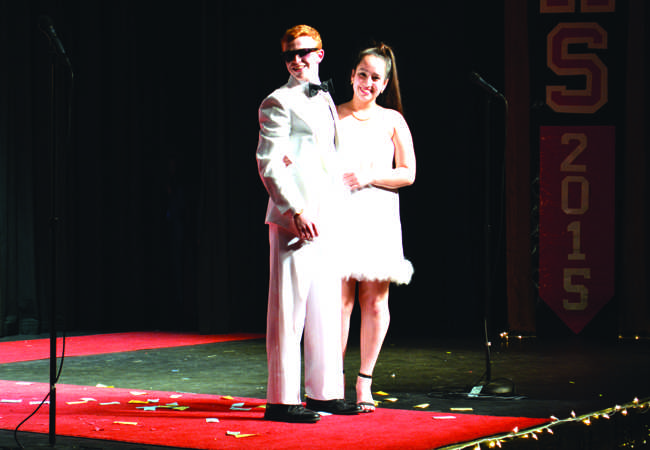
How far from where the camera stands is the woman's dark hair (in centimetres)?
354

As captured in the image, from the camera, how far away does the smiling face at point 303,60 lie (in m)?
3.25

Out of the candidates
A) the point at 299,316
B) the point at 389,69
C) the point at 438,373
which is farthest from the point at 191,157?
the point at 299,316

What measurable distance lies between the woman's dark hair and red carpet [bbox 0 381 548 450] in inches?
47.6

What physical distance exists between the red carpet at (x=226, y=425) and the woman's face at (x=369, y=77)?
3.93ft

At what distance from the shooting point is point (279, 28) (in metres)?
7.45

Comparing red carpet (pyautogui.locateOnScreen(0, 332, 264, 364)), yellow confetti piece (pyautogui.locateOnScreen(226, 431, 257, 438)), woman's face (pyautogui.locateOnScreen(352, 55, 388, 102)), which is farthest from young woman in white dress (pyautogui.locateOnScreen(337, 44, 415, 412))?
red carpet (pyautogui.locateOnScreen(0, 332, 264, 364))

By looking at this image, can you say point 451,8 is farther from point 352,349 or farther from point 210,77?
point 352,349

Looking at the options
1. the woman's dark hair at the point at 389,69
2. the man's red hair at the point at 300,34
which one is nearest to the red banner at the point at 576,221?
the woman's dark hair at the point at 389,69

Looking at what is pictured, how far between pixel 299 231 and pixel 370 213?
44 centimetres

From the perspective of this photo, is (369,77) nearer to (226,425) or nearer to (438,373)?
(226,425)

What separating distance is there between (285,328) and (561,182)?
3.87 meters

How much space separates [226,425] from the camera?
3.16m

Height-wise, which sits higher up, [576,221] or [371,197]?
[371,197]

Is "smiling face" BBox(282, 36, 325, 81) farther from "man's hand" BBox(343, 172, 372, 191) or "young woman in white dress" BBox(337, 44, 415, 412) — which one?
"man's hand" BBox(343, 172, 372, 191)
